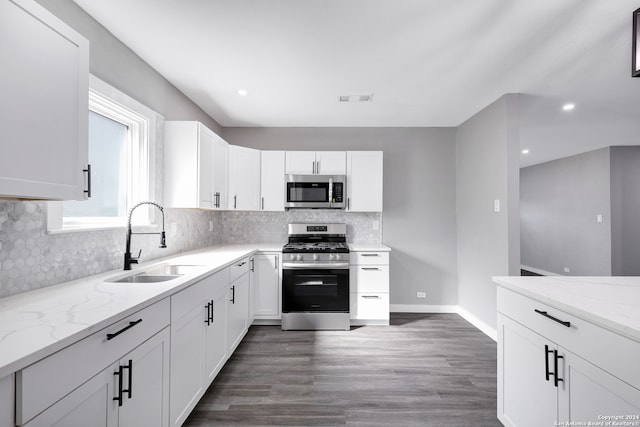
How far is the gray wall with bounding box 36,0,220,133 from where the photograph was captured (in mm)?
1628

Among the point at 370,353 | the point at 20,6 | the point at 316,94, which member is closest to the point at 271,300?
the point at 370,353

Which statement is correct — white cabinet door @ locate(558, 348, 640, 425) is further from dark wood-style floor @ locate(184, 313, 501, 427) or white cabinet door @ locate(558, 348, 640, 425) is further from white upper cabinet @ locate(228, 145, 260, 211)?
white upper cabinet @ locate(228, 145, 260, 211)

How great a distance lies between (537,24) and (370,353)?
2.87 meters

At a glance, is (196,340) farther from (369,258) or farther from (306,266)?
(369,258)

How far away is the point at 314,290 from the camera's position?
3170mm

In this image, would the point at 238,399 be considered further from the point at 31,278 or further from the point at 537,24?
the point at 537,24

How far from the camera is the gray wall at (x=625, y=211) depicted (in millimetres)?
4781

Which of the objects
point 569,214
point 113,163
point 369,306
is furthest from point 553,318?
point 569,214

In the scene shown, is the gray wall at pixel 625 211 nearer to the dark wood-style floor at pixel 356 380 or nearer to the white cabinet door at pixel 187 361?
the dark wood-style floor at pixel 356 380

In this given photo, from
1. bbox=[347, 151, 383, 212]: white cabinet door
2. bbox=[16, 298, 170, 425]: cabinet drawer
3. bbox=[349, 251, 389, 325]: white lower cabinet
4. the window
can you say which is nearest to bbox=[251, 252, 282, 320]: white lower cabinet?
bbox=[349, 251, 389, 325]: white lower cabinet

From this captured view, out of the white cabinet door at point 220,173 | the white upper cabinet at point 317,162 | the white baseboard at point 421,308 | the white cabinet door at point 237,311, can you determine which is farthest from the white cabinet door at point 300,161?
the white baseboard at point 421,308

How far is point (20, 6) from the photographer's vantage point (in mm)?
996

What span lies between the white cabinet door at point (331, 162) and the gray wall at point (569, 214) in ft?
16.6

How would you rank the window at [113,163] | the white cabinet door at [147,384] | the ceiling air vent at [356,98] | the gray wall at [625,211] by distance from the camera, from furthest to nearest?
the gray wall at [625,211]
the ceiling air vent at [356,98]
the window at [113,163]
the white cabinet door at [147,384]
